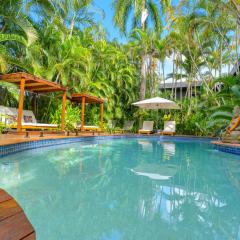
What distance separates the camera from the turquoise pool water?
2.14 meters

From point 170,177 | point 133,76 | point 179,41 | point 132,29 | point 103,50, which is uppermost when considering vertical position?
point 132,29

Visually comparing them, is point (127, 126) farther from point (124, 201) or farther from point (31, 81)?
point (124, 201)

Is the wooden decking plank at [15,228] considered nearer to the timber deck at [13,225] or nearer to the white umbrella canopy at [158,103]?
the timber deck at [13,225]

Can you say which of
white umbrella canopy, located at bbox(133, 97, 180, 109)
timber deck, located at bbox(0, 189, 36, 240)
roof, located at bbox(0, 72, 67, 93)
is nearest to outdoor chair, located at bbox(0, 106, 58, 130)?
roof, located at bbox(0, 72, 67, 93)

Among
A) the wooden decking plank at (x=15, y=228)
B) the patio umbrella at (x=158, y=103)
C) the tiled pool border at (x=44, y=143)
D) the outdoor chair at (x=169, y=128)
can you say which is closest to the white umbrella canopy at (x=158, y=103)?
the patio umbrella at (x=158, y=103)

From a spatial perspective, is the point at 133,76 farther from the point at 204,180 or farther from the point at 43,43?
the point at 204,180

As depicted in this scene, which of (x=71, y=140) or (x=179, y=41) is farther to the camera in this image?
(x=179, y=41)

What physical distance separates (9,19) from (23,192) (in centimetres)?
886

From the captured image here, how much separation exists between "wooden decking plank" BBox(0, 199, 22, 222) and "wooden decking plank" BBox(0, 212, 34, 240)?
44mm

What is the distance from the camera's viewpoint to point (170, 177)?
14.4 ft

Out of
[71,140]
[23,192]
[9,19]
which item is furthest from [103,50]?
[23,192]

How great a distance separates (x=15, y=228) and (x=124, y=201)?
1.86 m

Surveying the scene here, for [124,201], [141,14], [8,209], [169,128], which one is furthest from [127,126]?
[8,209]

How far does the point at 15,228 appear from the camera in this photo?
1229mm
